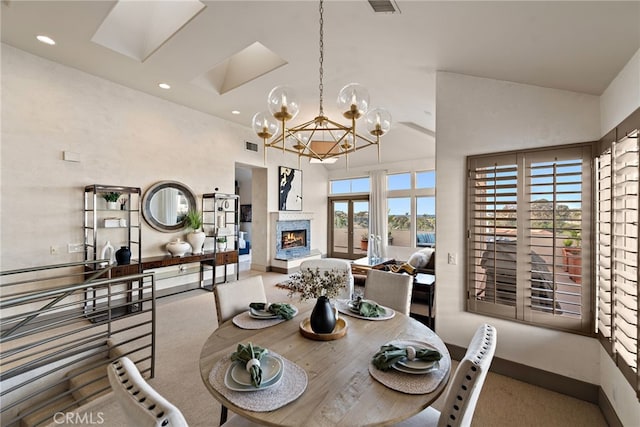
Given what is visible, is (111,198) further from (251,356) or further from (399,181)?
(399,181)

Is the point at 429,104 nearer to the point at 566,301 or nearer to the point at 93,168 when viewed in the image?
the point at 566,301

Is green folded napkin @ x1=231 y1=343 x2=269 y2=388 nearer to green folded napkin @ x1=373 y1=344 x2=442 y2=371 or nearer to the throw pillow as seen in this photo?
green folded napkin @ x1=373 y1=344 x2=442 y2=371

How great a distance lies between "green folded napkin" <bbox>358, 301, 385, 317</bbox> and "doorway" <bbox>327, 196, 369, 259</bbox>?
20.6ft

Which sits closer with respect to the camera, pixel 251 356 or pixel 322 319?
pixel 251 356

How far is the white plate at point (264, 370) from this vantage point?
1200 mm

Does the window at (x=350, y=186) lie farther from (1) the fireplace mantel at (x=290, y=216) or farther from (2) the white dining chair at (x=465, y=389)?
(2) the white dining chair at (x=465, y=389)

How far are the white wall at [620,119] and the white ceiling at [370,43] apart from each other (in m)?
0.08

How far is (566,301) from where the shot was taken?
90.0 inches

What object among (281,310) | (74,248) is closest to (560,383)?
(281,310)

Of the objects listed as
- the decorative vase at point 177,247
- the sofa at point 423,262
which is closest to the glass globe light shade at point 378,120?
the sofa at point 423,262

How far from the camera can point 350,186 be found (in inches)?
336

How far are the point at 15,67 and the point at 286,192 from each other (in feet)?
16.3

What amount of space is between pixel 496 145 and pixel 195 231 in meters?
4.86

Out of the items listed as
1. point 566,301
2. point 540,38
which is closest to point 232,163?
point 540,38
